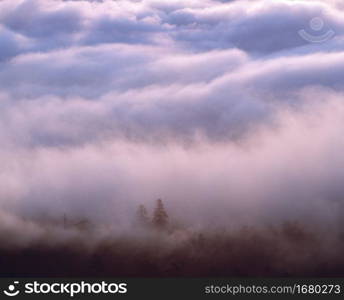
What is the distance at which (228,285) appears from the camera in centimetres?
1927

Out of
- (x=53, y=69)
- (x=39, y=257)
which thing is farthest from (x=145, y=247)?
(x=53, y=69)

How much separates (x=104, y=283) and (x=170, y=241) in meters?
8.14

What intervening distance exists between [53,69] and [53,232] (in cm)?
4156

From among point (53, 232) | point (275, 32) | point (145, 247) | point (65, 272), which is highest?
point (275, 32)

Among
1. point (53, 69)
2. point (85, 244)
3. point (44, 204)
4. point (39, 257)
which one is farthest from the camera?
point (53, 69)

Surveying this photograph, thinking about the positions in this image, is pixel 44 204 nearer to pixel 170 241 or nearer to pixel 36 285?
pixel 170 241

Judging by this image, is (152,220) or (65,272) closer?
(65,272)

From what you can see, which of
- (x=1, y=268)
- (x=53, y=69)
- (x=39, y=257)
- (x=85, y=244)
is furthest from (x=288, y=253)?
(x=53, y=69)

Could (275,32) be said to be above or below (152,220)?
above

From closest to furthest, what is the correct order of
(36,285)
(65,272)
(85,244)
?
(36,285) → (65,272) → (85,244)

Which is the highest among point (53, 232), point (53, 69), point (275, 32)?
point (275, 32)

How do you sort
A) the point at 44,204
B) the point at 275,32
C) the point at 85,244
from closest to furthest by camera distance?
the point at 85,244 < the point at 44,204 < the point at 275,32

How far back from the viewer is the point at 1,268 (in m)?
24.0

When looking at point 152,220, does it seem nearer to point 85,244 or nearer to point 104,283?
point 85,244
